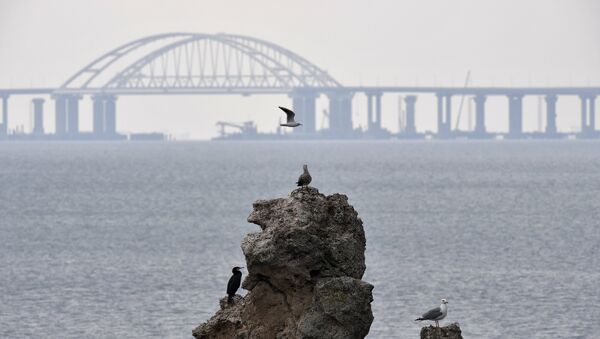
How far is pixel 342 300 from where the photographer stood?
51.0 feet

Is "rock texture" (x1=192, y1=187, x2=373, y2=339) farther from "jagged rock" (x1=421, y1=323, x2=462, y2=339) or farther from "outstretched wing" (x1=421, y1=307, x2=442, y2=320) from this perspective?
"outstretched wing" (x1=421, y1=307, x2=442, y2=320)

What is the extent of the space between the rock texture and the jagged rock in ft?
2.20

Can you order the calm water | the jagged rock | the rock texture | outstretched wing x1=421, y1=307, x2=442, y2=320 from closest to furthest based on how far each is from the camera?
the rock texture < the jagged rock < outstretched wing x1=421, y1=307, x2=442, y2=320 < the calm water

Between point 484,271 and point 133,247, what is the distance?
14494mm

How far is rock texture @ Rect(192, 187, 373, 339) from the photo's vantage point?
15523mm

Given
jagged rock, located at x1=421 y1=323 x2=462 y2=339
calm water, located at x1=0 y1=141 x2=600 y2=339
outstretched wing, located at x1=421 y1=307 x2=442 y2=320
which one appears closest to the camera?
jagged rock, located at x1=421 y1=323 x2=462 y2=339

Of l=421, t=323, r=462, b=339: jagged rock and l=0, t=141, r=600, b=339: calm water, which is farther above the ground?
l=421, t=323, r=462, b=339: jagged rock

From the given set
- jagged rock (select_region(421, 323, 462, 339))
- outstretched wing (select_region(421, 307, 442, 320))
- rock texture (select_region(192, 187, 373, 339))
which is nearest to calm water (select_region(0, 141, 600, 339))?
outstretched wing (select_region(421, 307, 442, 320))

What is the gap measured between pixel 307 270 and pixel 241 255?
32.2m

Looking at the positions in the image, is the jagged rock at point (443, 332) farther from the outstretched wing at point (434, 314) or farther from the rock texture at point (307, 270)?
the outstretched wing at point (434, 314)

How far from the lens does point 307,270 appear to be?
617 inches

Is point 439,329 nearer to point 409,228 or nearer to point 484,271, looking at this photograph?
point 484,271

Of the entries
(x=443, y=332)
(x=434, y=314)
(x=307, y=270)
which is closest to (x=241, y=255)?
(x=434, y=314)

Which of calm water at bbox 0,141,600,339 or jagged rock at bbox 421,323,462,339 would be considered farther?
calm water at bbox 0,141,600,339
